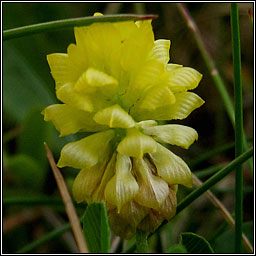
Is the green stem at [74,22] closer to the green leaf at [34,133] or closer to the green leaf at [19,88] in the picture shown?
the green leaf at [34,133]

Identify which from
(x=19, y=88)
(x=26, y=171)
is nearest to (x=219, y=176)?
(x=26, y=171)

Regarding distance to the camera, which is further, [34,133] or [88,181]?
[34,133]

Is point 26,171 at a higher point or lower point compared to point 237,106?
lower

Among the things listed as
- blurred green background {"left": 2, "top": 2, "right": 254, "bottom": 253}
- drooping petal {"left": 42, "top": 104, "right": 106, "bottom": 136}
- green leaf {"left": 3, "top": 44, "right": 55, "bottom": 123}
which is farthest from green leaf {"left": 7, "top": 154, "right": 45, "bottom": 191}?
drooping petal {"left": 42, "top": 104, "right": 106, "bottom": 136}

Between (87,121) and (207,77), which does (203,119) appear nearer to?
(207,77)

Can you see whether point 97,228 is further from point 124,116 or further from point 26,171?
point 26,171

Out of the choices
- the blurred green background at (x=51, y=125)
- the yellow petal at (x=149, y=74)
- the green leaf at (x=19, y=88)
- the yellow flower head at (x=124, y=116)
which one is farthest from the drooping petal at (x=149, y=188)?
the green leaf at (x=19, y=88)

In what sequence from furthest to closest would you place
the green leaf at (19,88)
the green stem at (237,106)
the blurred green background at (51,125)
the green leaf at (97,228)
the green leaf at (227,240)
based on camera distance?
the green leaf at (19,88) → the blurred green background at (51,125) → the green leaf at (227,240) → the green stem at (237,106) → the green leaf at (97,228)
